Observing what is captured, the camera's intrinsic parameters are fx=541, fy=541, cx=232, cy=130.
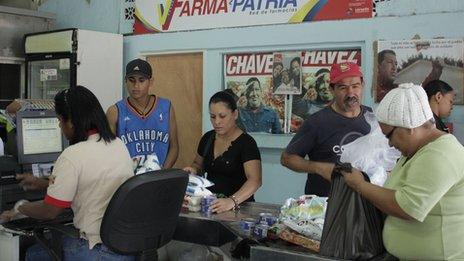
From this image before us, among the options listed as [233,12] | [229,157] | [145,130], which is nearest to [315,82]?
[233,12]

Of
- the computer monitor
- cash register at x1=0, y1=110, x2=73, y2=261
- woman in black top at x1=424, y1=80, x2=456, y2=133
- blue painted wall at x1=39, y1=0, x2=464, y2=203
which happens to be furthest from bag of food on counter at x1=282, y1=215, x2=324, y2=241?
blue painted wall at x1=39, y1=0, x2=464, y2=203

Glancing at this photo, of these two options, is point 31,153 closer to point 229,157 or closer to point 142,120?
point 142,120

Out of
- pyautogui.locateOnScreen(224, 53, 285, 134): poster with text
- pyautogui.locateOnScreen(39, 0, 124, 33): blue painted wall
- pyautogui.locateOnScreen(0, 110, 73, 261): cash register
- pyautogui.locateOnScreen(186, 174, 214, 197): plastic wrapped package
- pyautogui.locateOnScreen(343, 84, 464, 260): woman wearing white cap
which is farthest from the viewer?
pyautogui.locateOnScreen(39, 0, 124, 33): blue painted wall

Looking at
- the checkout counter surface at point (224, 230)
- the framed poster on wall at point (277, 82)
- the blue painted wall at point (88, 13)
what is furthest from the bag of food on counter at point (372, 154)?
the blue painted wall at point (88, 13)

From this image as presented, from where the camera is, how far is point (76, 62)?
5.12 m

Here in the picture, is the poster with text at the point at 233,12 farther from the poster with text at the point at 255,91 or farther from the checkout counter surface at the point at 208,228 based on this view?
the checkout counter surface at the point at 208,228

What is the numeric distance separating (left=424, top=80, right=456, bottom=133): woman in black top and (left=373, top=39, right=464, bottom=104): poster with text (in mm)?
141

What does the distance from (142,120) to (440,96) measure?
2.01 m

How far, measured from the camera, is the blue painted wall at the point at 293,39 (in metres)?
3.93

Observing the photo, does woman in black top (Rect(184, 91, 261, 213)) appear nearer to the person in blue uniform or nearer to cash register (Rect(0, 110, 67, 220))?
cash register (Rect(0, 110, 67, 220))

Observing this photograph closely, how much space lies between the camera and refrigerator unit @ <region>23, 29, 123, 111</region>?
5145 millimetres

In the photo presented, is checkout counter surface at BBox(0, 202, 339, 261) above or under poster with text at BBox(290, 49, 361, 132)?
under

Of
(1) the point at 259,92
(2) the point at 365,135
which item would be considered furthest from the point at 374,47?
(2) the point at 365,135

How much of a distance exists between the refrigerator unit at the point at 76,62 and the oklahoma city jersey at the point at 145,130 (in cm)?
176
